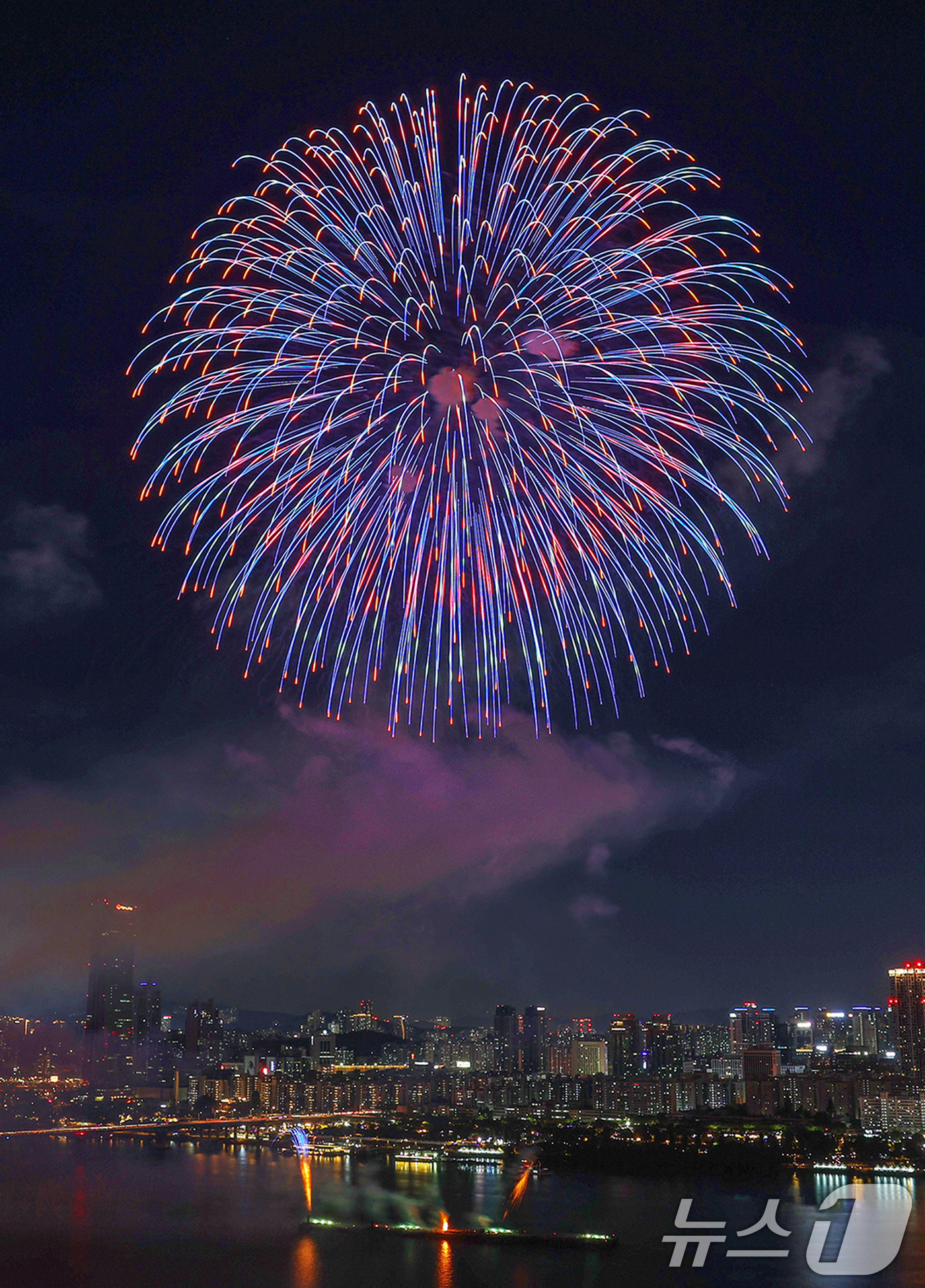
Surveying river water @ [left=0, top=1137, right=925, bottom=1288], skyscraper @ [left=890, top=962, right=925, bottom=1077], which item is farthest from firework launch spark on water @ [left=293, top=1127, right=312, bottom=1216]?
skyscraper @ [left=890, top=962, right=925, bottom=1077]

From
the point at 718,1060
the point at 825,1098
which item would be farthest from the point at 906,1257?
the point at 718,1060

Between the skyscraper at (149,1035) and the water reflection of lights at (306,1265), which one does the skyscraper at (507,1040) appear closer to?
the skyscraper at (149,1035)

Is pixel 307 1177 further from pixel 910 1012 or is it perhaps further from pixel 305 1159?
pixel 910 1012

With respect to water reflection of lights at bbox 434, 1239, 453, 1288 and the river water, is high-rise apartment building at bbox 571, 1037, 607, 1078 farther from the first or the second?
water reflection of lights at bbox 434, 1239, 453, 1288

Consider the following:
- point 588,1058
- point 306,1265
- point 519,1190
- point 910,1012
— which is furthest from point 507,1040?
point 306,1265

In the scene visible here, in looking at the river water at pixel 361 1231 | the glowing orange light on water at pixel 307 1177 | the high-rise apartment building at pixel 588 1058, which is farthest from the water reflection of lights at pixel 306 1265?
the high-rise apartment building at pixel 588 1058

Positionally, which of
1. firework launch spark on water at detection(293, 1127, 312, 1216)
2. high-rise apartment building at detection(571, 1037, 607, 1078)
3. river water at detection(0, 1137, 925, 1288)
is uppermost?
river water at detection(0, 1137, 925, 1288)
